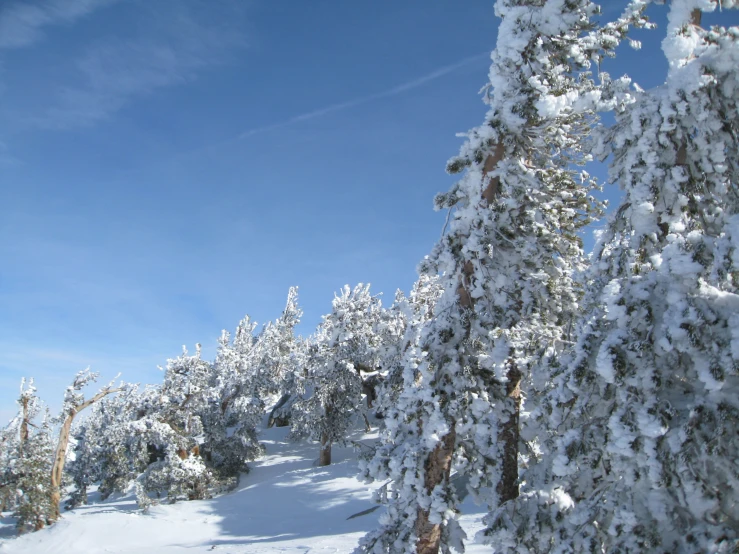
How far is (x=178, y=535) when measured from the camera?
68.2ft

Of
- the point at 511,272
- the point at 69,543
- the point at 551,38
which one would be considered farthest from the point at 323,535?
the point at 551,38

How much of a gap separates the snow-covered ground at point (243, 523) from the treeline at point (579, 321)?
7396 mm

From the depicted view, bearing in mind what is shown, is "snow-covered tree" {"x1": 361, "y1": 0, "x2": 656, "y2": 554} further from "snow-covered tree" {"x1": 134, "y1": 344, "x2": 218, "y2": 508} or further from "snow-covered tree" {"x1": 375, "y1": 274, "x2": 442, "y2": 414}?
"snow-covered tree" {"x1": 134, "y1": 344, "x2": 218, "y2": 508}

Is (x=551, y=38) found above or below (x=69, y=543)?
above

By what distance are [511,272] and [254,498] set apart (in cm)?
2163

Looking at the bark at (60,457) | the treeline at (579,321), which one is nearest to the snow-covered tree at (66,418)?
the bark at (60,457)

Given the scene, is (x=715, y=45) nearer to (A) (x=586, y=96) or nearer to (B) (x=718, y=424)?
(A) (x=586, y=96)

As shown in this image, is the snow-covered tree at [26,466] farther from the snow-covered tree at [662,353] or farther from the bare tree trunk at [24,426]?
the snow-covered tree at [662,353]

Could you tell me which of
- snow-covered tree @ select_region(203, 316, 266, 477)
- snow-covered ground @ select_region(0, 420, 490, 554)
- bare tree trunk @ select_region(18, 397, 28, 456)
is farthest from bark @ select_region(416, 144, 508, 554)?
bare tree trunk @ select_region(18, 397, 28, 456)

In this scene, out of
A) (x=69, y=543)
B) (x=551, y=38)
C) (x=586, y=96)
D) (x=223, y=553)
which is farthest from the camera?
(x=69, y=543)

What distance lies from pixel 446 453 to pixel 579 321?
315 centimetres

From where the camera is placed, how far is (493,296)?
8797mm

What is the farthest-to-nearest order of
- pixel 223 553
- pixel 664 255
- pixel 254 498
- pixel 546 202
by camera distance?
pixel 254 498 → pixel 223 553 → pixel 546 202 → pixel 664 255

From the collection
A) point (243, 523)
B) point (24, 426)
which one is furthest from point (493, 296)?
point (24, 426)
